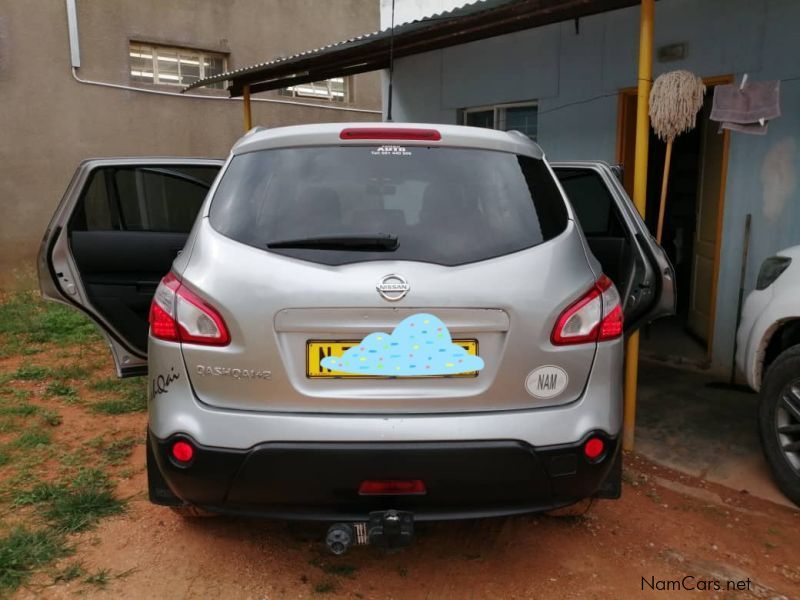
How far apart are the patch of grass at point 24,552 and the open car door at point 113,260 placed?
102 centimetres

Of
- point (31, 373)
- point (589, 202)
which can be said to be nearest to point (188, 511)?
point (31, 373)

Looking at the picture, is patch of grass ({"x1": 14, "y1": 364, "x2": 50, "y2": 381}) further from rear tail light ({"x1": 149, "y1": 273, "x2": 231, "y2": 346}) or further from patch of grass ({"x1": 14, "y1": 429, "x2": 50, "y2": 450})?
rear tail light ({"x1": 149, "y1": 273, "x2": 231, "y2": 346})

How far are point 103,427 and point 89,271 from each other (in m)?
1.11

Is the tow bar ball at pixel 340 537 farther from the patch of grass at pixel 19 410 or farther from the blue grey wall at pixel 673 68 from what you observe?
the blue grey wall at pixel 673 68

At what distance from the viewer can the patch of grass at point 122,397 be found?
469 centimetres

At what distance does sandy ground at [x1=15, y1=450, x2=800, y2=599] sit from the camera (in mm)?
2596

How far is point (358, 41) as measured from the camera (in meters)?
6.17

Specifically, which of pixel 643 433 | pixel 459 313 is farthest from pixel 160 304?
pixel 643 433

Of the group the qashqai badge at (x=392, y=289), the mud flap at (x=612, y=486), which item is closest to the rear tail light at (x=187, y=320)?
the qashqai badge at (x=392, y=289)

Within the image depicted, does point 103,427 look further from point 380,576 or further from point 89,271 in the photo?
point 380,576

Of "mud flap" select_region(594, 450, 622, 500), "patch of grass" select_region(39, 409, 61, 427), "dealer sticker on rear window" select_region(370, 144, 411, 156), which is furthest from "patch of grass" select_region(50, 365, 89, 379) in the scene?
"mud flap" select_region(594, 450, 622, 500)

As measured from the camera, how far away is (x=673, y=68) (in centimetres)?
548

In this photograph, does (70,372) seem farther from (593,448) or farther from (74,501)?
(593,448)

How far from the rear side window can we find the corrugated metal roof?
1547mm
